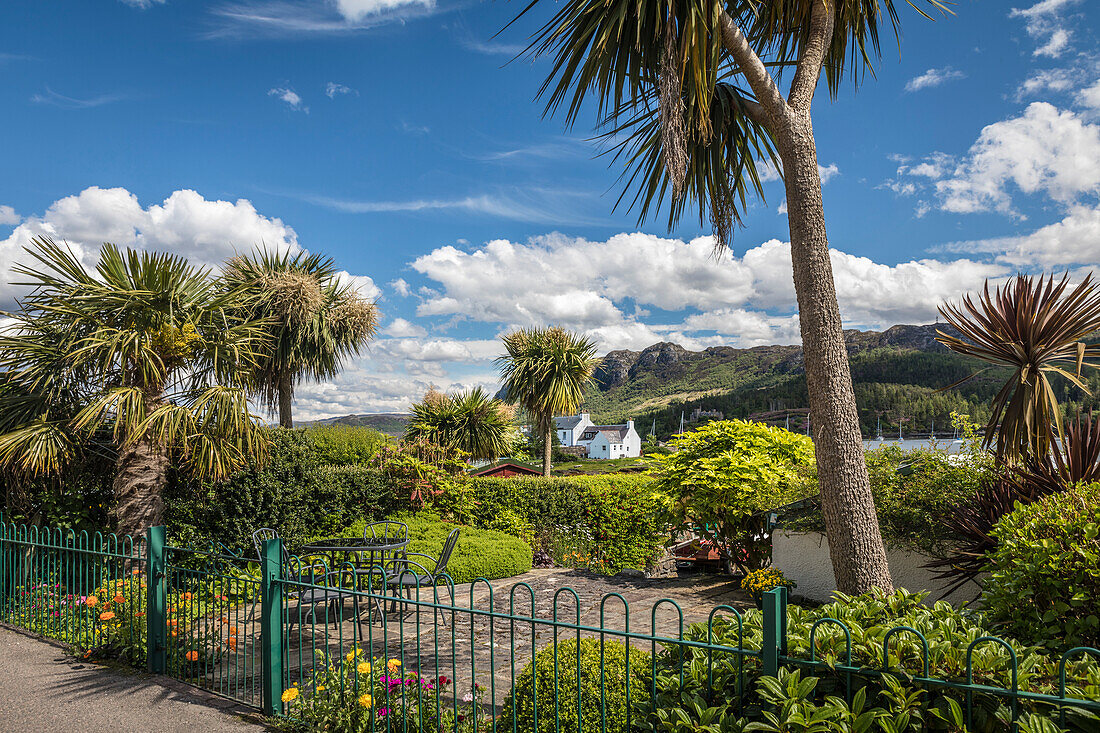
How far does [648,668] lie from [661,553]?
24.5ft

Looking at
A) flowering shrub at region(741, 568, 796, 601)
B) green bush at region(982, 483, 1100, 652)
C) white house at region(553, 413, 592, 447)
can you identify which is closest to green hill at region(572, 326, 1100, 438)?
green bush at region(982, 483, 1100, 652)

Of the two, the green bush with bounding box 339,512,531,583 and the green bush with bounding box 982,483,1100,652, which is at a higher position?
the green bush with bounding box 982,483,1100,652

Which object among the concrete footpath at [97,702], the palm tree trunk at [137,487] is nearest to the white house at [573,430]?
the palm tree trunk at [137,487]

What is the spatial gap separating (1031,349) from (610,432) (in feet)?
239

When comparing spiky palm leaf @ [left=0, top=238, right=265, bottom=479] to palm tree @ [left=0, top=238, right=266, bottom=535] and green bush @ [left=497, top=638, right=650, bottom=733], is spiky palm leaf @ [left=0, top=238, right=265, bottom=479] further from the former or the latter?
green bush @ [left=497, top=638, right=650, bottom=733]

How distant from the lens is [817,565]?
7312 mm

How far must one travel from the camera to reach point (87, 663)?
5043 mm

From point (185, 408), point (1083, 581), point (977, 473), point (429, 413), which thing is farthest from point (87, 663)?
point (429, 413)

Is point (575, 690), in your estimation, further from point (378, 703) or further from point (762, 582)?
point (762, 582)

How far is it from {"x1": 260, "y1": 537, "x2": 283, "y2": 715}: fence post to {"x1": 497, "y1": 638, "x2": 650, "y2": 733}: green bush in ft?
5.30

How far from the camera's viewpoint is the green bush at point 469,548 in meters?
8.30

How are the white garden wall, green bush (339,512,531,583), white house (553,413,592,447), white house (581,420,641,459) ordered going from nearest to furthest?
the white garden wall
green bush (339,512,531,583)
white house (581,420,641,459)
white house (553,413,592,447)

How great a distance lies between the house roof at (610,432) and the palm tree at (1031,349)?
71.4m

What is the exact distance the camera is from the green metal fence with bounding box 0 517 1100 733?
210 centimetres
